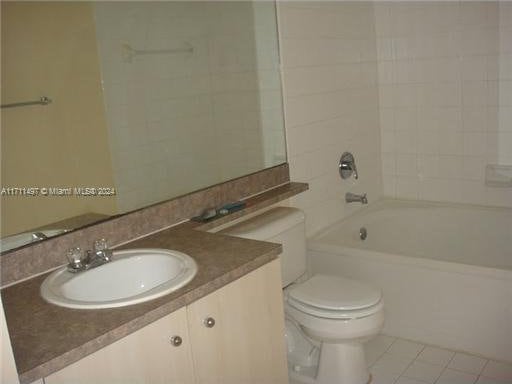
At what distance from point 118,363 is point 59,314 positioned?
213mm

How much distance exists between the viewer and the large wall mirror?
1903mm

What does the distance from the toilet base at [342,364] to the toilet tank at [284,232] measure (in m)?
0.36

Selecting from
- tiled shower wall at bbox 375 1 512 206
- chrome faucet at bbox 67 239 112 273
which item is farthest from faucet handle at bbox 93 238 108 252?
tiled shower wall at bbox 375 1 512 206

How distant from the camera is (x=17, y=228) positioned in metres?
1.73

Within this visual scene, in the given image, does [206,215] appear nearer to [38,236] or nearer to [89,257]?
[89,257]

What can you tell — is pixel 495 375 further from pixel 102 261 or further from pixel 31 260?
pixel 31 260

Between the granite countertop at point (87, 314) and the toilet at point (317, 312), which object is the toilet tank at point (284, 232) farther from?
the granite countertop at point (87, 314)

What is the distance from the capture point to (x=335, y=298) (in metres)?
2.31

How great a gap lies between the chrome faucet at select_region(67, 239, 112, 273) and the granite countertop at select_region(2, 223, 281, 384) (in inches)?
4.0

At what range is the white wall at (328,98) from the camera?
278 centimetres

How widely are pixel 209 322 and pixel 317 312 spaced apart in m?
0.81

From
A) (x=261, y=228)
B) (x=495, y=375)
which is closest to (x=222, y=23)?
(x=261, y=228)

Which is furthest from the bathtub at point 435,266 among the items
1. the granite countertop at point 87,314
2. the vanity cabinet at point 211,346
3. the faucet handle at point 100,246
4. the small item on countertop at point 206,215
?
the faucet handle at point 100,246

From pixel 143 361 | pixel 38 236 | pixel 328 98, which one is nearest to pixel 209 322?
pixel 143 361
